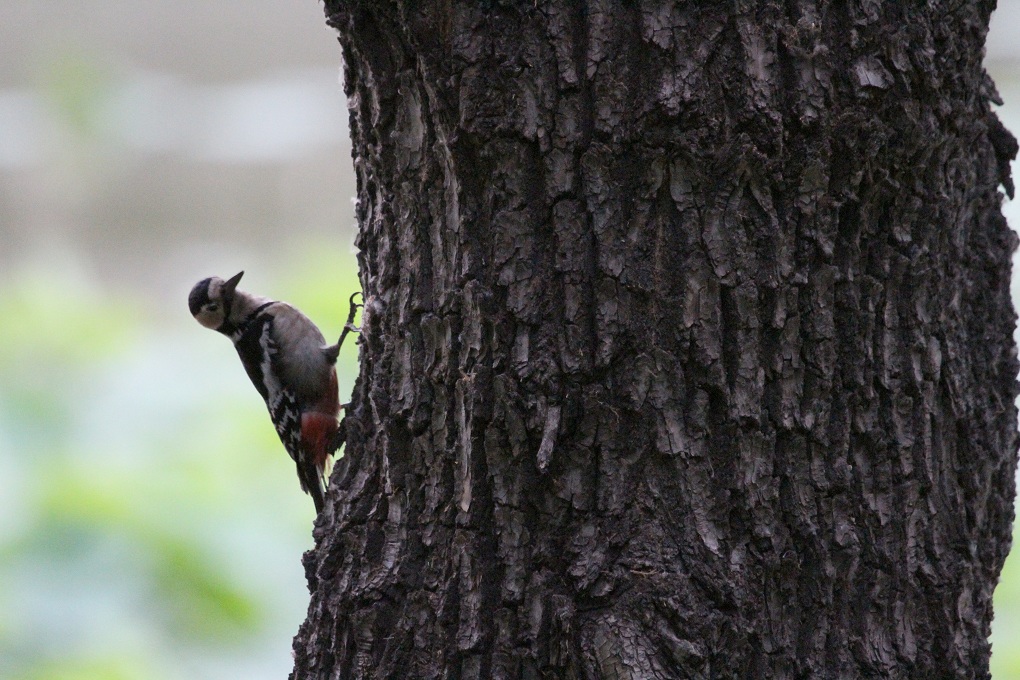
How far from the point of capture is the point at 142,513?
4.67 m

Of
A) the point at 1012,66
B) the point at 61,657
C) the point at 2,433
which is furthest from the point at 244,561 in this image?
the point at 1012,66

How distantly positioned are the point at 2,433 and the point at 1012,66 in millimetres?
5398

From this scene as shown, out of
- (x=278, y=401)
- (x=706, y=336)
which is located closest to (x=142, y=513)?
(x=278, y=401)

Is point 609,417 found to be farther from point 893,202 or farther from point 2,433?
point 2,433

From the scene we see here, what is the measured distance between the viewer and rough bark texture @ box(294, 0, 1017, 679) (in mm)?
1784

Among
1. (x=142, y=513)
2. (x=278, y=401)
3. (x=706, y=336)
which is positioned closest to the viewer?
(x=706, y=336)

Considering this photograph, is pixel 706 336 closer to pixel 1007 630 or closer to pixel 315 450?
pixel 315 450

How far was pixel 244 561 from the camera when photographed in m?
4.61

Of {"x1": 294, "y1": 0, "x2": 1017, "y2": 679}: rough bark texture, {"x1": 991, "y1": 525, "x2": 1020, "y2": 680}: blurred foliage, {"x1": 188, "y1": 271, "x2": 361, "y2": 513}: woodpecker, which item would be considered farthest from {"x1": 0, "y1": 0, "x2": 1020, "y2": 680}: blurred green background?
{"x1": 294, "y1": 0, "x2": 1017, "y2": 679}: rough bark texture

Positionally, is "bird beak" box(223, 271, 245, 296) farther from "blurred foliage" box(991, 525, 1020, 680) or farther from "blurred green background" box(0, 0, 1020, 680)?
"blurred foliage" box(991, 525, 1020, 680)

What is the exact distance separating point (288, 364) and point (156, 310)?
3854mm

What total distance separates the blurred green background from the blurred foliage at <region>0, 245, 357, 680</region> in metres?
0.01

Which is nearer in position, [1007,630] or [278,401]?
[1007,630]

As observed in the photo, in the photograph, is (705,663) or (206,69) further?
(206,69)
